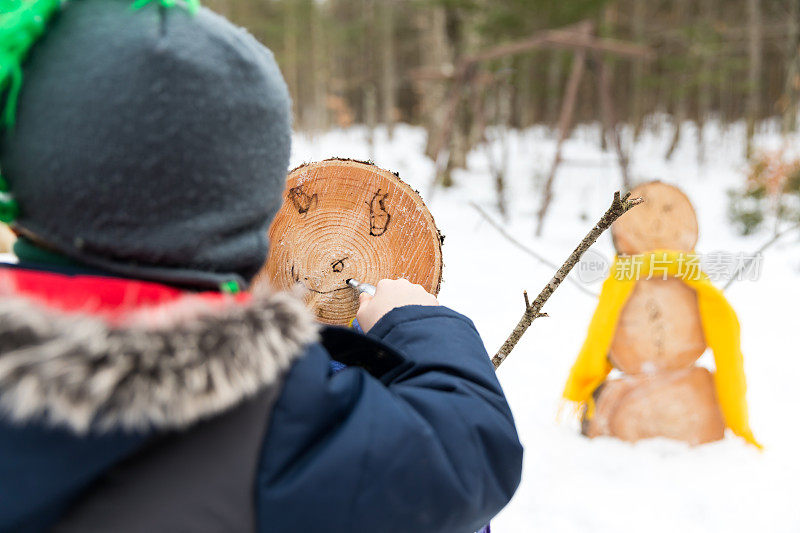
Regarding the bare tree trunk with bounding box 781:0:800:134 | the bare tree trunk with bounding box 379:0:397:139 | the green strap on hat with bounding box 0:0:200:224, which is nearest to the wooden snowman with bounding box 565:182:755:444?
the green strap on hat with bounding box 0:0:200:224

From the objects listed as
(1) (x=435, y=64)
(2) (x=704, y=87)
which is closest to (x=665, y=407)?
(1) (x=435, y=64)

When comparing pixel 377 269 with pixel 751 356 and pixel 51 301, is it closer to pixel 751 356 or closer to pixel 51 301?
pixel 51 301

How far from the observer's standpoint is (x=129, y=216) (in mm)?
632

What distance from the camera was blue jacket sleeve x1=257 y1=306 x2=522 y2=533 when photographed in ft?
2.15

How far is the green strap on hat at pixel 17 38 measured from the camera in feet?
1.95

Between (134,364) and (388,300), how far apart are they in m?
0.52

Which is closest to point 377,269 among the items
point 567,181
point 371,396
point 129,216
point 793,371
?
point 371,396

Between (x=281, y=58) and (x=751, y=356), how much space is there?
15322mm

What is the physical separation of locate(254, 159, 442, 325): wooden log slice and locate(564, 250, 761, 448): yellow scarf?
1.53 meters

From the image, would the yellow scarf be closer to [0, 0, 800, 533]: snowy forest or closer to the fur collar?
[0, 0, 800, 533]: snowy forest

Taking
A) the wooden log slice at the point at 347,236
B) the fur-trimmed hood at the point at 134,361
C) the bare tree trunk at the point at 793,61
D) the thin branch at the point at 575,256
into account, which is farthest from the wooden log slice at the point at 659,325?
the bare tree trunk at the point at 793,61

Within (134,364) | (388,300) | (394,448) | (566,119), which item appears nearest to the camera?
(134,364)

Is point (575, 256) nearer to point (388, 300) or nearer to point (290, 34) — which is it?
point (388, 300)

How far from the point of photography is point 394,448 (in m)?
0.70
